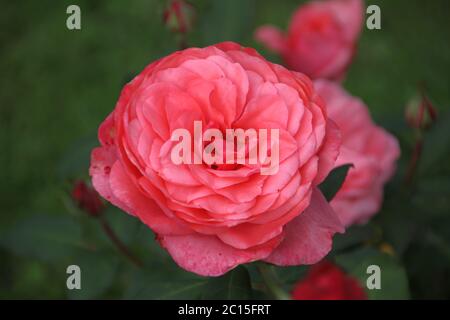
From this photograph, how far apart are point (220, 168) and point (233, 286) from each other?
158mm

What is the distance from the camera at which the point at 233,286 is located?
2.13ft

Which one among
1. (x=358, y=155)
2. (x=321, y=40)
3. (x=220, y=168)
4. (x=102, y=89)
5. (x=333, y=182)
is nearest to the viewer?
(x=220, y=168)

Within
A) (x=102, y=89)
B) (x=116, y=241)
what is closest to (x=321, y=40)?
(x=116, y=241)

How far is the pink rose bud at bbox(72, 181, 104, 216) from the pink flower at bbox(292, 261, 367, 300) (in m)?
0.27

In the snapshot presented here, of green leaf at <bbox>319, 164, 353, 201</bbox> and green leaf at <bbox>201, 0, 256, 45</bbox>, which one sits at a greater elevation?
green leaf at <bbox>201, 0, 256, 45</bbox>

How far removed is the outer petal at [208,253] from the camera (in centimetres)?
54

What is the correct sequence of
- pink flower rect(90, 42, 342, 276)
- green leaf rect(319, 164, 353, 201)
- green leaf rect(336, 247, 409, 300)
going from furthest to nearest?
green leaf rect(336, 247, 409, 300) → green leaf rect(319, 164, 353, 201) → pink flower rect(90, 42, 342, 276)

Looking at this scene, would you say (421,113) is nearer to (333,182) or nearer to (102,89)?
(333,182)

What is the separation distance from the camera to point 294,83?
1.82 ft

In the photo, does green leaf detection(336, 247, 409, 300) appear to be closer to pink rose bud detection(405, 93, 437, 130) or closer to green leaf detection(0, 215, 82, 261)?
pink rose bud detection(405, 93, 437, 130)

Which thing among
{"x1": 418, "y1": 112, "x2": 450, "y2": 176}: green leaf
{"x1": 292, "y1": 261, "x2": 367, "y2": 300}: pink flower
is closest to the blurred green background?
{"x1": 418, "y1": 112, "x2": 450, "y2": 176}: green leaf

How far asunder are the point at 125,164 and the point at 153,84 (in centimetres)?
7

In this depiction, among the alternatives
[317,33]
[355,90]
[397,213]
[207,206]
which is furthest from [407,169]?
[355,90]

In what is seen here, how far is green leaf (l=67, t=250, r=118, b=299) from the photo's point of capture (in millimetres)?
814
